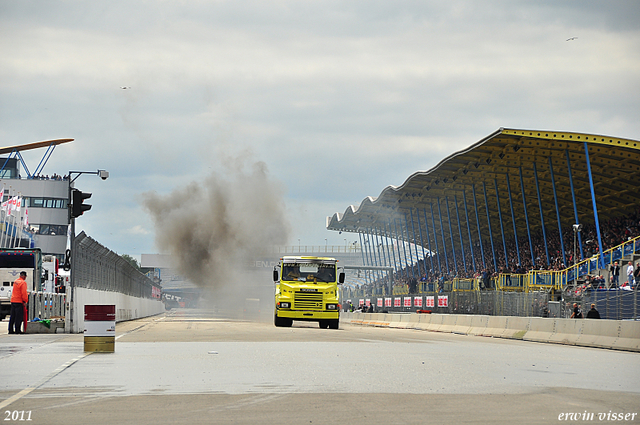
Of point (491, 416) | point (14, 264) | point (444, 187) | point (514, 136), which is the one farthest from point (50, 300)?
point (444, 187)

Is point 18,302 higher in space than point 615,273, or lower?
lower

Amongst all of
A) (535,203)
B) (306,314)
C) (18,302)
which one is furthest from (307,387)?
(535,203)

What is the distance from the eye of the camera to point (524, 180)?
188ft

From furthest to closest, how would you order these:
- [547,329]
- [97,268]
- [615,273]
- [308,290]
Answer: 1. [615,273]
2. [308,290]
3. [97,268]
4. [547,329]

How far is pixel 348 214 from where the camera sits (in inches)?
3366

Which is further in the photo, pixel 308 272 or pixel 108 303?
pixel 108 303

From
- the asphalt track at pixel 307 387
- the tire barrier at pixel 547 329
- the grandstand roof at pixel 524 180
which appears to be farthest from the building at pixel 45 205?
the asphalt track at pixel 307 387

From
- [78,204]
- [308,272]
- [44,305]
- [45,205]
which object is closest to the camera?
[78,204]

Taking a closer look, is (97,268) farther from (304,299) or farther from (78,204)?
(304,299)

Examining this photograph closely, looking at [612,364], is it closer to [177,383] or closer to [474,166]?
[177,383]

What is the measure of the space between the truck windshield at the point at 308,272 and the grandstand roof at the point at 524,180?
16370 millimetres

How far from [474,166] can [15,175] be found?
81.9 metres

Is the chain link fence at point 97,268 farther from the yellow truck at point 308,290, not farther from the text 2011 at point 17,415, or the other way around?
the text 2011 at point 17,415

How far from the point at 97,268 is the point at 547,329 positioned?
1561cm
